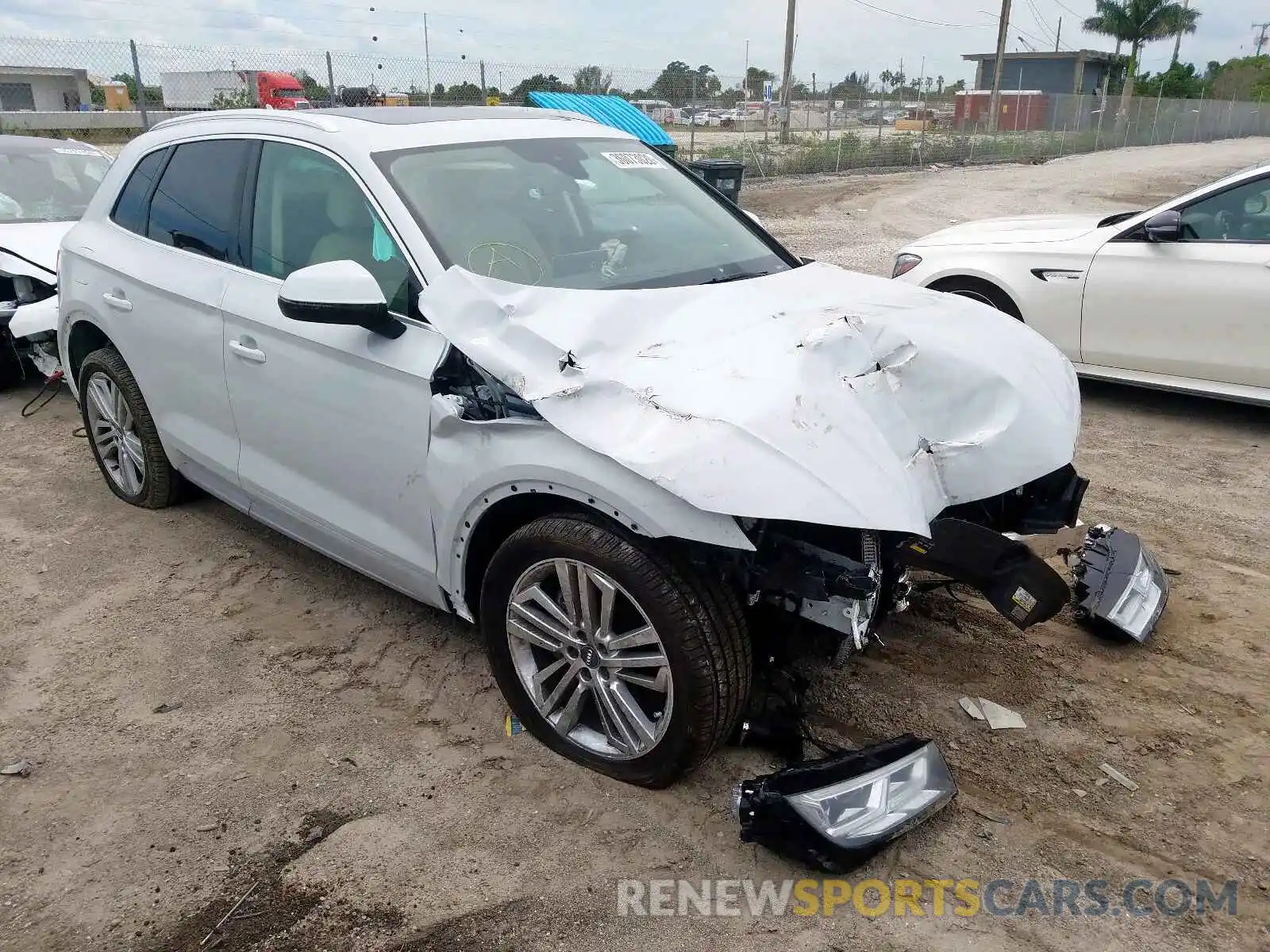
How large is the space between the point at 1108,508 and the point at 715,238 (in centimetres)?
250

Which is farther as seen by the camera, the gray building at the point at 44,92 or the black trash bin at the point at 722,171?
the gray building at the point at 44,92

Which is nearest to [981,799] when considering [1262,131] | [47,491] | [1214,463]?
[1214,463]

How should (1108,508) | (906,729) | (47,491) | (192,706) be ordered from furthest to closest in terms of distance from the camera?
(47,491) < (1108,508) < (192,706) < (906,729)

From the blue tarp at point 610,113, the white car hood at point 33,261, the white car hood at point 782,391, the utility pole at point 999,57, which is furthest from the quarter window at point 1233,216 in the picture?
the utility pole at point 999,57

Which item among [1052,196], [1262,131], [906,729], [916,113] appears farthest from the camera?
[1262,131]

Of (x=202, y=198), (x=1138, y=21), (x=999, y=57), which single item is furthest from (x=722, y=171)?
(x=1138, y=21)

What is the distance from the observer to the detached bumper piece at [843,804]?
2541 millimetres

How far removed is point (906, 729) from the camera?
126 inches

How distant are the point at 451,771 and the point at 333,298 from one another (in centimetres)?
148

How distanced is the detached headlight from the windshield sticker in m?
3.32

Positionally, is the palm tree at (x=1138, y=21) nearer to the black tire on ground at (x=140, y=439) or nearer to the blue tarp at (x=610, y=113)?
the blue tarp at (x=610, y=113)

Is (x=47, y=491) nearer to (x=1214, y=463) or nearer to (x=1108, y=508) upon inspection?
(x=1108, y=508)

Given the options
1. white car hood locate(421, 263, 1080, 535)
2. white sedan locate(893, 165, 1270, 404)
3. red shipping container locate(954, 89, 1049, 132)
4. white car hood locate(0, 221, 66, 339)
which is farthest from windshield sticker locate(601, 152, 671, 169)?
red shipping container locate(954, 89, 1049, 132)

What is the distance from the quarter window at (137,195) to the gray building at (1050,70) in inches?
2851
